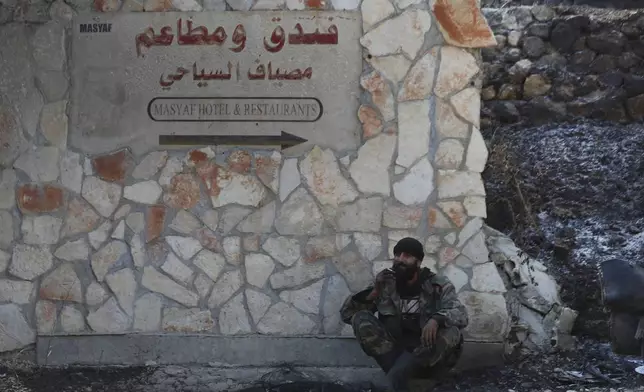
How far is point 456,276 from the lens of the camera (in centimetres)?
703

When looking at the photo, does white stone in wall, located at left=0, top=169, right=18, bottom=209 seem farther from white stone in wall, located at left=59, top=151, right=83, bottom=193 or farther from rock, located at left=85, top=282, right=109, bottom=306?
rock, located at left=85, top=282, right=109, bottom=306

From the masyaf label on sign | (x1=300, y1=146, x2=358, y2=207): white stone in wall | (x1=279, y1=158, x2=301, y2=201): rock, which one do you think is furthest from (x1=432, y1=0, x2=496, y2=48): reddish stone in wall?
(x1=279, y1=158, x2=301, y2=201): rock

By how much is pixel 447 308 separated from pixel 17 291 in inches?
134

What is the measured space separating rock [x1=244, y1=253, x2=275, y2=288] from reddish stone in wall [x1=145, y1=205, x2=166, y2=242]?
28.5 inches

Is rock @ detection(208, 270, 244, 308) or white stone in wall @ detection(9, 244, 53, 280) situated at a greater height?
white stone in wall @ detection(9, 244, 53, 280)

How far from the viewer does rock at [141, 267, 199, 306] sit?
23.6 ft

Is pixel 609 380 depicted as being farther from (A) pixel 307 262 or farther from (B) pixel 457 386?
(A) pixel 307 262

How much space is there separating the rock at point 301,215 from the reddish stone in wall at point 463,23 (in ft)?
5.32

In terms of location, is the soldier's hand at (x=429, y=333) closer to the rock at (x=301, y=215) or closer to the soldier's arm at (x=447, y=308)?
the soldier's arm at (x=447, y=308)

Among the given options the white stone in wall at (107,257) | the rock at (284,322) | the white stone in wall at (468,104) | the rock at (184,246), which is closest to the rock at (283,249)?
the rock at (284,322)

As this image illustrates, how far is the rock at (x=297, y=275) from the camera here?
23.2 ft

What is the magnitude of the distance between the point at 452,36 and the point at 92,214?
10.1ft

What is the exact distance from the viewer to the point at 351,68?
23.1ft

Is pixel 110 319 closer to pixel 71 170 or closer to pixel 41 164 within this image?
pixel 71 170
